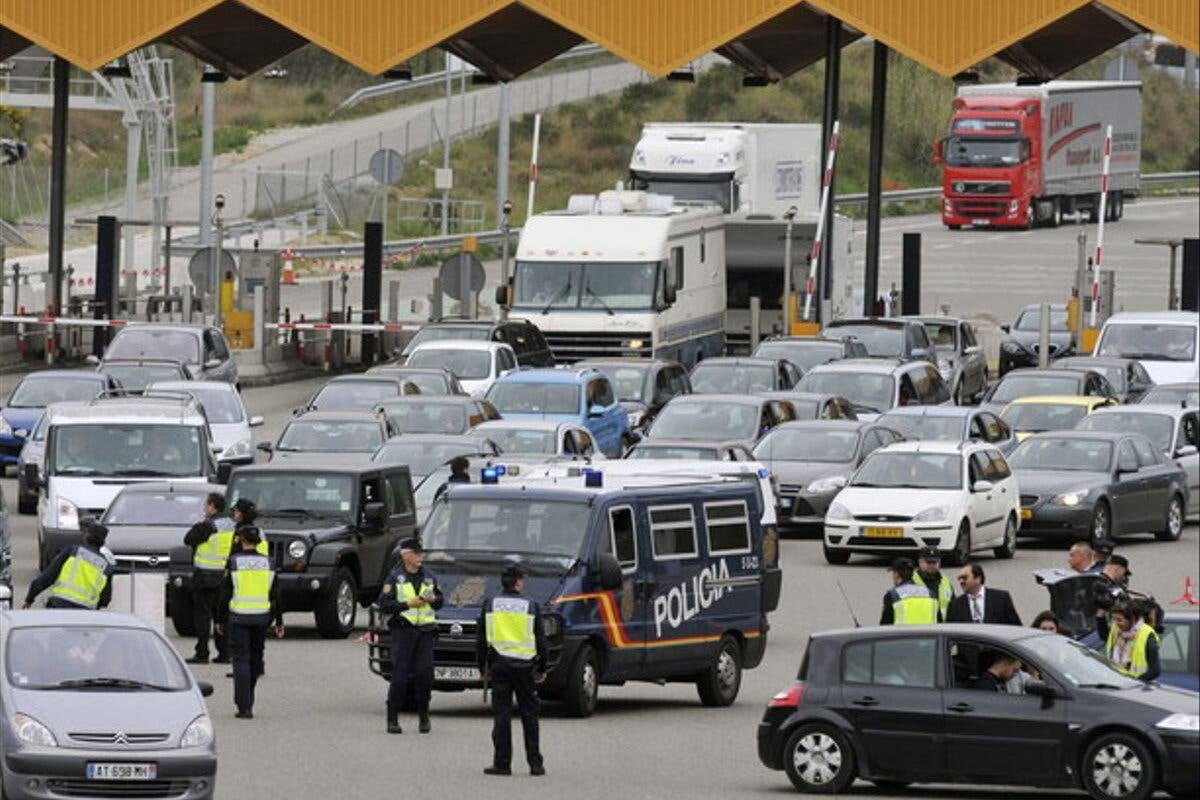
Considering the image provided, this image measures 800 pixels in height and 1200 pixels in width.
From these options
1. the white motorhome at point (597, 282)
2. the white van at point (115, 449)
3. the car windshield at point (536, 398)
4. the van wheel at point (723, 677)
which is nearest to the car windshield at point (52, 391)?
the car windshield at point (536, 398)

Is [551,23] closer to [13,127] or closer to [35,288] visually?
[35,288]

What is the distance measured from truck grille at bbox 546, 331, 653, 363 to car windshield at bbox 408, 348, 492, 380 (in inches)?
143

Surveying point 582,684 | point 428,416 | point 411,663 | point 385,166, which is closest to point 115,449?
point 428,416

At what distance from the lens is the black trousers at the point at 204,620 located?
2653 cm

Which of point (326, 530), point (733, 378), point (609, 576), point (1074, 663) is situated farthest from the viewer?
point (733, 378)

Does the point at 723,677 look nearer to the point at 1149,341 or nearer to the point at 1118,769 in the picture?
the point at 1118,769

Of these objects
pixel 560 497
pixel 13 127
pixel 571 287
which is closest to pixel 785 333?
pixel 571 287

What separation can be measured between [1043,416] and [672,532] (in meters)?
18.9

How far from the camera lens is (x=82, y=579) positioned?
78.8ft

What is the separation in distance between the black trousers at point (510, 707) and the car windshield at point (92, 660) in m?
2.41

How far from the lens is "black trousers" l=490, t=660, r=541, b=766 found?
20703 mm

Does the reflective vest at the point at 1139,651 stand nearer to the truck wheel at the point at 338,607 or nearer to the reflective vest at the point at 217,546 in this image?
the reflective vest at the point at 217,546

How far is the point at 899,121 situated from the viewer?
112m

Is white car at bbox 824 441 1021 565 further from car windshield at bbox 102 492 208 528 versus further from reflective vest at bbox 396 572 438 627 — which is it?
reflective vest at bbox 396 572 438 627
